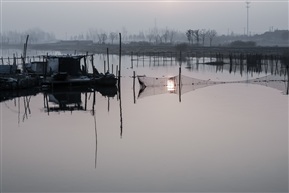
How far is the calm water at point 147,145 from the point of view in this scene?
1092 centimetres

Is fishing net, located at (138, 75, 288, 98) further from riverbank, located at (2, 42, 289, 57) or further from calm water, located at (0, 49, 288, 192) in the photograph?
riverbank, located at (2, 42, 289, 57)

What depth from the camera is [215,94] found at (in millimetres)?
25047

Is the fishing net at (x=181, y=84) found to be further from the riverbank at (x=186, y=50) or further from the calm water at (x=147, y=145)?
the riverbank at (x=186, y=50)

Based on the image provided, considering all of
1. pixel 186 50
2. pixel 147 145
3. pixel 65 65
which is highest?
pixel 186 50

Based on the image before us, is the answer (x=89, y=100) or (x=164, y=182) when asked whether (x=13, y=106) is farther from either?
(x=164, y=182)

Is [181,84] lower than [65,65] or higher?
lower

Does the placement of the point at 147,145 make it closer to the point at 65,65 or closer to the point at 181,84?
the point at 181,84

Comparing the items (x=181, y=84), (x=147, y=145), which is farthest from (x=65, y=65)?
(x=147, y=145)

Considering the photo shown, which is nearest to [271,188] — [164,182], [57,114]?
[164,182]

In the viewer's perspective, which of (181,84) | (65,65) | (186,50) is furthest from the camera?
(186,50)

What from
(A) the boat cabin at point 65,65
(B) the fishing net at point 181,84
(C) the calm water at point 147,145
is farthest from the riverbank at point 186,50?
(C) the calm water at point 147,145

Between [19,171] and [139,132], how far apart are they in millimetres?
5077

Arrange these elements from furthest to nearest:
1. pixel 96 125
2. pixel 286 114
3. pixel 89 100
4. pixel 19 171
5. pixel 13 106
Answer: pixel 89 100, pixel 13 106, pixel 286 114, pixel 96 125, pixel 19 171

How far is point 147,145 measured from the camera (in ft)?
46.4
